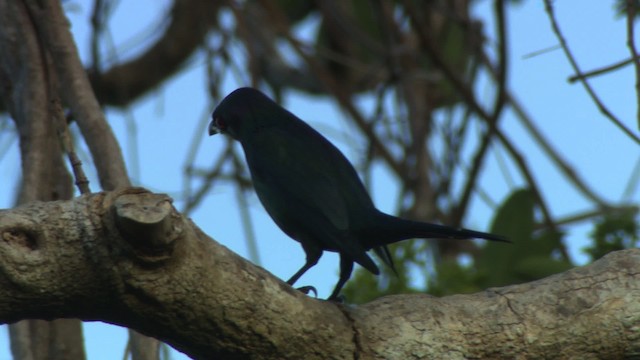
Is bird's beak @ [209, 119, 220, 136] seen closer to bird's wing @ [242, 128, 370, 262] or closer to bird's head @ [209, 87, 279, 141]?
bird's head @ [209, 87, 279, 141]

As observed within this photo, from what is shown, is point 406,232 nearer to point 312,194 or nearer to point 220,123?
point 312,194

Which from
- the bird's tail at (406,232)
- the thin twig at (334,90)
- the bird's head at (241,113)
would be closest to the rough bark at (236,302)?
the bird's tail at (406,232)

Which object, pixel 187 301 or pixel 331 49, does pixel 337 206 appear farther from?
pixel 331 49

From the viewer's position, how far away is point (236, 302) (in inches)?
92.4

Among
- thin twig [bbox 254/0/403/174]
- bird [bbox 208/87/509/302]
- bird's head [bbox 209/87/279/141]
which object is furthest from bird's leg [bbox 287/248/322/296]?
thin twig [bbox 254/0/403/174]

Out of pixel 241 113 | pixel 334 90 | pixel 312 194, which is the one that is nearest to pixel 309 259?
pixel 312 194

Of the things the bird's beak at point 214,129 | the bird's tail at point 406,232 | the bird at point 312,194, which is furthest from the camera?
the bird's beak at point 214,129

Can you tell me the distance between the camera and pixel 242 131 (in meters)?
3.76

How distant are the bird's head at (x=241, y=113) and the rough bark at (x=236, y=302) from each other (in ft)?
4.02

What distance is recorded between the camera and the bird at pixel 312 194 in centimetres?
323

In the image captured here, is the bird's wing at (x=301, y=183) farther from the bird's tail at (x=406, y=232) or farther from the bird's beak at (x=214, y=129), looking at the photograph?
the bird's beak at (x=214, y=129)

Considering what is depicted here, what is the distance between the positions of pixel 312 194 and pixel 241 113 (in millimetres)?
549

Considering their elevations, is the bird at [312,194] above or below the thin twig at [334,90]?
below

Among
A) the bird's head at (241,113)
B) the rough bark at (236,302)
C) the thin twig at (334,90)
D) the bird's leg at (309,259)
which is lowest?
the rough bark at (236,302)
